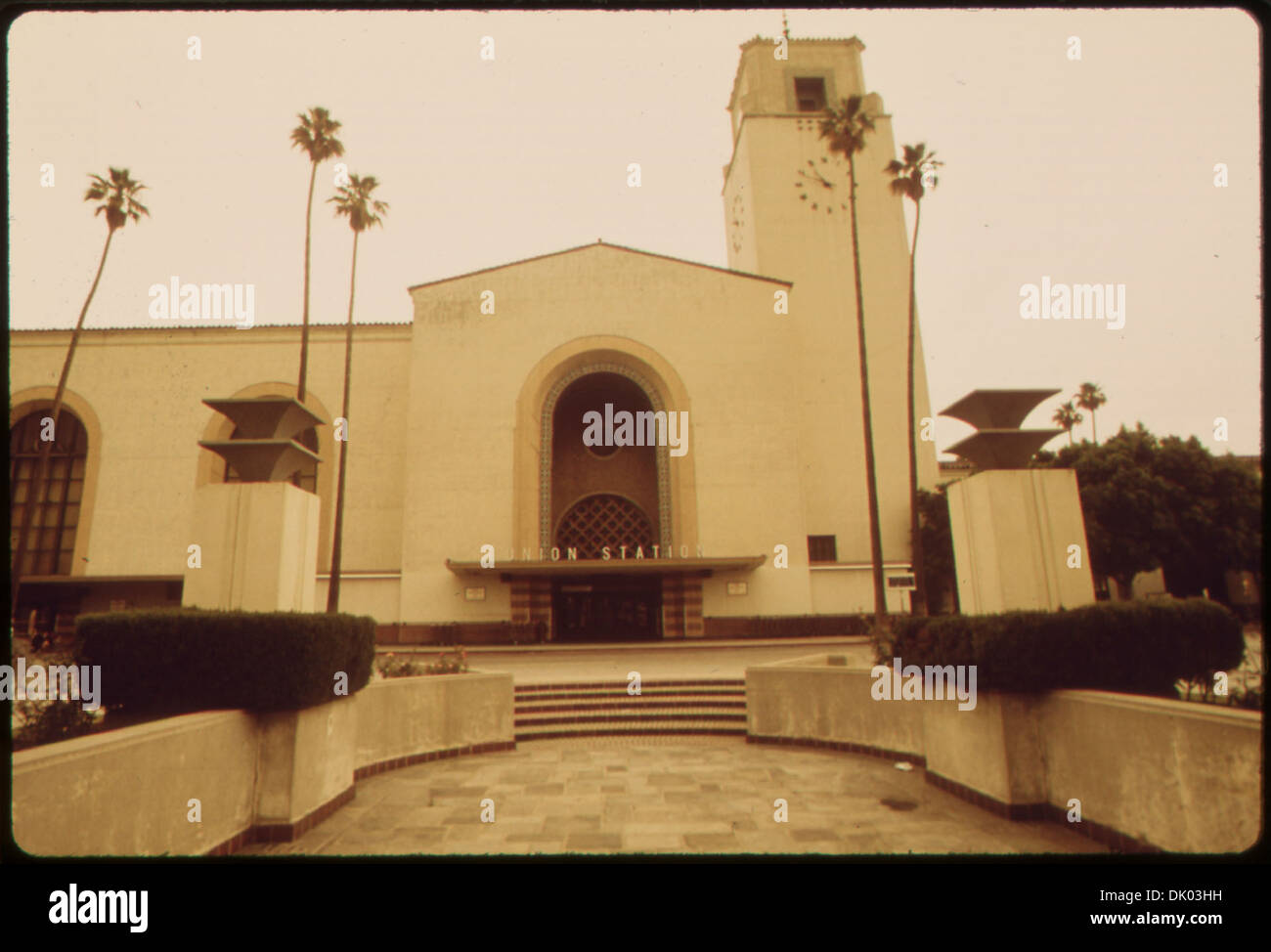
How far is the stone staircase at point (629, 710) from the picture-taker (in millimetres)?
11195

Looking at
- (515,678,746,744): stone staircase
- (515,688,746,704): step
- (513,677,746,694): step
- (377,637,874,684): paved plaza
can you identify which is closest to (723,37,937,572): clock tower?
(377,637,874,684): paved plaza

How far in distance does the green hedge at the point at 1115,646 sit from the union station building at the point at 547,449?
18.1 metres

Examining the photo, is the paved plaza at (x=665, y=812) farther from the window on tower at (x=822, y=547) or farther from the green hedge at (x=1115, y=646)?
the window on tower at (x=822, y=547)

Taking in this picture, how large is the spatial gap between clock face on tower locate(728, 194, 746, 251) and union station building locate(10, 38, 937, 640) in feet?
14.2

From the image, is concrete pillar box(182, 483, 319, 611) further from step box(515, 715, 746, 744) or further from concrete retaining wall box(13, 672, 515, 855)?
step box(515, 715, 746, 744)

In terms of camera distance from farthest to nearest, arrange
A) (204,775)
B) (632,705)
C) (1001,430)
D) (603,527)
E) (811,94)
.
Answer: (811,94) < (603,527) < (632,705) < (1001,430) < (204,775)

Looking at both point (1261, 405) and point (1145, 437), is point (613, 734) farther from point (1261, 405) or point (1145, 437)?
point (1145, 437)

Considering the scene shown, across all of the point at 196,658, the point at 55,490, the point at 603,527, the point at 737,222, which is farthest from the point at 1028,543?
the point at 55,490

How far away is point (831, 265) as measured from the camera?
30.4 metres

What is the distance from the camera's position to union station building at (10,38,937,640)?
25.6 metres

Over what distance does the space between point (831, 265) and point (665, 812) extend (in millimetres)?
28066

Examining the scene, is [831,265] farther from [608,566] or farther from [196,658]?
[196,658]

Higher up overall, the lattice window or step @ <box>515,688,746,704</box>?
the lattice window
